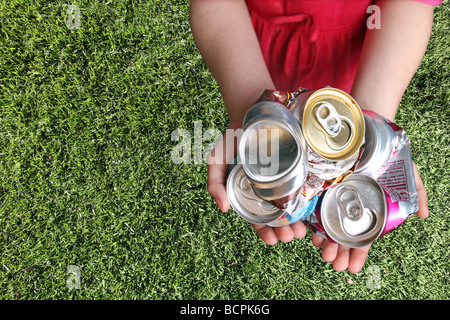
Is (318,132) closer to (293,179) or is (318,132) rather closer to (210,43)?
(293,179)

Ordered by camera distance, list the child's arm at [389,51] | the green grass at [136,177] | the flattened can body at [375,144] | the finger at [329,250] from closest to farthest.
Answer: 1. the flattened can body at [375,144]
2. the child's arm at [389,51]
3. the finger at [329,250]
4. the green grass at [136,177]

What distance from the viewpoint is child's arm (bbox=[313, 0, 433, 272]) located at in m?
0.96

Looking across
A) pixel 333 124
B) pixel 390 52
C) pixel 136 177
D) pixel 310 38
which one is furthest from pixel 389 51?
pixel 136 177

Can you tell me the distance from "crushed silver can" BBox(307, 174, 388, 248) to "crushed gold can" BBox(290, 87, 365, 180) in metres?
0.17

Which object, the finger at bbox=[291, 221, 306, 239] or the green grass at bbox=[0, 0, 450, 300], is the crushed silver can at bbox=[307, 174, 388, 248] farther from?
the green grass at bbox=[0, 0, 450, 300]

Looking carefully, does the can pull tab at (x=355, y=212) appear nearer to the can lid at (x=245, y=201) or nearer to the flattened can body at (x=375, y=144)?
the flattened can body at (x=375, y=144)

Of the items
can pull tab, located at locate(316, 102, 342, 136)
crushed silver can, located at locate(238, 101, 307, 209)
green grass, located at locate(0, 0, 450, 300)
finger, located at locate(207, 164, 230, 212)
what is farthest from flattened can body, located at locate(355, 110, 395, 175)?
green grass, located at locate(0, 0, 450, 300)

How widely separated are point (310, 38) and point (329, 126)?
1.34ft

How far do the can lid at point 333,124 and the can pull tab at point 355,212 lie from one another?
211 mm

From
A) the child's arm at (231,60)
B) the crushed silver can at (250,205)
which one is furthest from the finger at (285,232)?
the crushed silver can at (250,205)

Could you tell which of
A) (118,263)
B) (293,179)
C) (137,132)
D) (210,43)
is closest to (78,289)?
(118,263)

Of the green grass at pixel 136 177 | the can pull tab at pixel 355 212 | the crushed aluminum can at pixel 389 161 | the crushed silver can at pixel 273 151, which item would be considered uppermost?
the crushed silver can at pixel 273 151

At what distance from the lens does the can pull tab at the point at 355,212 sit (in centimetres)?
89

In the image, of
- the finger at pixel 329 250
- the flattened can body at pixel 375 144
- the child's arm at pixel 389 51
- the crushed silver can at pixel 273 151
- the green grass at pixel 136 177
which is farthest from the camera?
the green grass at pixel 136 177
